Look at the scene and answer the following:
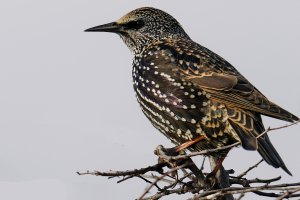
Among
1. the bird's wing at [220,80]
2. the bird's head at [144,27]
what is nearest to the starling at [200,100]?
the bird's wing at [220,80]

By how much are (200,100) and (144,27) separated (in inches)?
72.7

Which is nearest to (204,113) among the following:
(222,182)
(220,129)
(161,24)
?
(220,129)

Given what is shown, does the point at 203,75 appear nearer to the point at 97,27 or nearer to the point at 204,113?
the point at 204,113

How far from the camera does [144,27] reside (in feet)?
27.1

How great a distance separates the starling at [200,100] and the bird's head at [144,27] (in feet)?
1.64

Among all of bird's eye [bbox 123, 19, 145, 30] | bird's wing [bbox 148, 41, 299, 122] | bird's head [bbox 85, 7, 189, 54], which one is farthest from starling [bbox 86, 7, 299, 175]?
bird's eye [bbox 123, 19, 145, 30]

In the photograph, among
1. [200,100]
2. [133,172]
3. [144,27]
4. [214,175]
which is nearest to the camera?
[133,172]

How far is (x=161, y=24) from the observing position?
8266 mm

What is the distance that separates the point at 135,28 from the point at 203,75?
5.69 feet

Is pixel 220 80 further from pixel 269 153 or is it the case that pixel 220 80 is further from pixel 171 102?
pixel 269 153

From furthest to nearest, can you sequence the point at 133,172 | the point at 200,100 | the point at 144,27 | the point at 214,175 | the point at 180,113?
1. the point at 144,27
2. the point at 180,113
3. the point at 200,100
4. the point at 214,175
5. the point at 133,172

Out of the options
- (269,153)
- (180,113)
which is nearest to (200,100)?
(180,113)

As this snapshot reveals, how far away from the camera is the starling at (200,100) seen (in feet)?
21.1

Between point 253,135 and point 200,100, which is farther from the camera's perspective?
point 200,100
